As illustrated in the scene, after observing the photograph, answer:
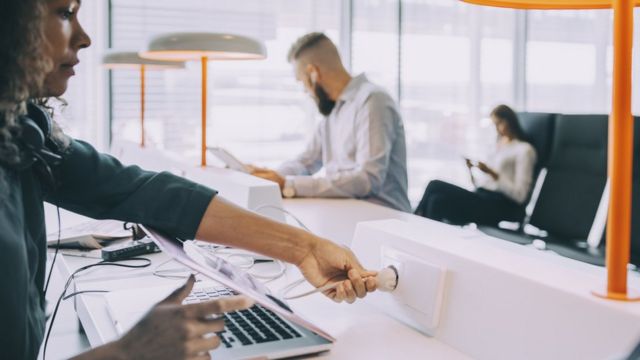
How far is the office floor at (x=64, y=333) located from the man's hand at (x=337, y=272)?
0.46 m

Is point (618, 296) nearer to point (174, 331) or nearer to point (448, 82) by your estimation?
point (174, 331)

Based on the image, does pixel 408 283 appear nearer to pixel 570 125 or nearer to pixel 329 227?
pixel 329 227

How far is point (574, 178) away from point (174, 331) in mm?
2379

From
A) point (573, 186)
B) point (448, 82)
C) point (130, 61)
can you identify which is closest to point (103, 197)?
point (130, 61)

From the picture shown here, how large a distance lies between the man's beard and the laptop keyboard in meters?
2.05

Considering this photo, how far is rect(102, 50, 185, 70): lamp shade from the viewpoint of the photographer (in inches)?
112

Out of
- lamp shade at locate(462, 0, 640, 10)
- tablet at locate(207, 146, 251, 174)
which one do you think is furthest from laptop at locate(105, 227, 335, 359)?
tablet at locate(207, 146, 251, 174)

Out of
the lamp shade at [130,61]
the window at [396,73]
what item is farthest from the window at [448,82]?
the lamp shade at [130,61]

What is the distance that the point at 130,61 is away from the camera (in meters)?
2.86

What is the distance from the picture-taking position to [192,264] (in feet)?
2.80

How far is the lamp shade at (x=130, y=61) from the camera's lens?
2.86 metres

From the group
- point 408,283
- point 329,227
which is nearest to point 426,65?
point 329,227

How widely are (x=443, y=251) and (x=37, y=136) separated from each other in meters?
0.61

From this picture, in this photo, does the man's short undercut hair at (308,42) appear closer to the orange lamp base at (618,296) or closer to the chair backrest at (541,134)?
the chair backrest at (541,134)
